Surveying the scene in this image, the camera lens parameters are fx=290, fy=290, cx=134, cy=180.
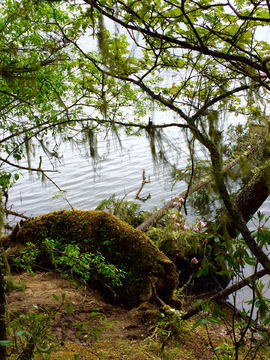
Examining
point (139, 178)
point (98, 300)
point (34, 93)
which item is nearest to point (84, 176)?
point (139, 178)

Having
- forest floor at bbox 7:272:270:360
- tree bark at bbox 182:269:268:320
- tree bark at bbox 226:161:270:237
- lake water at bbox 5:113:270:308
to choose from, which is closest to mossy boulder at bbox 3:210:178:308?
forest floor at bbox 7:272:270:360

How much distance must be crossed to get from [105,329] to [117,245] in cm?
110

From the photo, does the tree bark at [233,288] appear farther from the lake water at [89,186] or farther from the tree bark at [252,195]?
the lake water at [89,186]

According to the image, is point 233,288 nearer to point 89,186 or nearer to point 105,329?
point 105,329

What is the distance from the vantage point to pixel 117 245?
391 centimetres

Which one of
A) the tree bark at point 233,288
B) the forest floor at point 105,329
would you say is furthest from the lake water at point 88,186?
the tree bark at point 233,288

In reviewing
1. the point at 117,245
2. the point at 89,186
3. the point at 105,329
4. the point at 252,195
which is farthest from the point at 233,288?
the point at 89,186

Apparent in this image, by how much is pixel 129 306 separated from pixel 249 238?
2177 mm

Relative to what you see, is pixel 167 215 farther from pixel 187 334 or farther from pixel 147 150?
pixel 147 150

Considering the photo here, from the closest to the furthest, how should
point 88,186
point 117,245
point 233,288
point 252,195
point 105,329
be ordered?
1. point 233,288
2. point 105,329
3. point 117,245
4. point 252,195
5. point 88,186

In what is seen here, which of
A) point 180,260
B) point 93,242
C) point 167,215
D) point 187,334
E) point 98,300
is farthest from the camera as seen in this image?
point 167,215

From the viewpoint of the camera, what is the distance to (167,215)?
21.0 ft

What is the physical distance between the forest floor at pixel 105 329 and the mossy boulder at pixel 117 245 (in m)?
0.26

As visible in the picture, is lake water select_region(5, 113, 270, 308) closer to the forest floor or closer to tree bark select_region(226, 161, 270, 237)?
tree bark select_region(226, 161, 270, 237)
